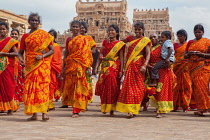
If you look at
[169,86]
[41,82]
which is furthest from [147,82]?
[41,82]

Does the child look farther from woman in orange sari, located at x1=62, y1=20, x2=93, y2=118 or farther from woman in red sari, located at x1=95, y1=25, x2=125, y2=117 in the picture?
woman in orange sari, located at x1=62, y1=20, x2=93, y2=118

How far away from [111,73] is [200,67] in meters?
2.13

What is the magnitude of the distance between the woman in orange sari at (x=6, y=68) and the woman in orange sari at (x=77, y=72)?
1.15 meters

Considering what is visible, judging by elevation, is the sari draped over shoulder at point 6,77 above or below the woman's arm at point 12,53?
below

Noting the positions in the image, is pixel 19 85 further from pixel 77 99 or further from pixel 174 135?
pixel 174 135

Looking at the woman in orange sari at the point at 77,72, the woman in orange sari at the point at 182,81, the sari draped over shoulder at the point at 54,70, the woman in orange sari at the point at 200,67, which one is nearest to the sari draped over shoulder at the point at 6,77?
the woman in orange sari at the point at 77,72

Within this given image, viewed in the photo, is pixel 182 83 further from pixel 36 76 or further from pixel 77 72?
pixel 36 76

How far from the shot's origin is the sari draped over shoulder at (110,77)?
7023 mm

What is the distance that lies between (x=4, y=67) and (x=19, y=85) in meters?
1.62

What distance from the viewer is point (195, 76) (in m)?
7.62

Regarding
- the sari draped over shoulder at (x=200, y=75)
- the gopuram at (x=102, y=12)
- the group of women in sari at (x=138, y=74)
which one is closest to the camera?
the group of women in sari at (x=138, y=74)

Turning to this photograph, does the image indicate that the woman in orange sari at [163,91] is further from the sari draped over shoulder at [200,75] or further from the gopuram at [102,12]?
the gopuram at [102,12]

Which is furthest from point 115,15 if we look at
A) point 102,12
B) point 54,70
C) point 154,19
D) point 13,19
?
point 54,70

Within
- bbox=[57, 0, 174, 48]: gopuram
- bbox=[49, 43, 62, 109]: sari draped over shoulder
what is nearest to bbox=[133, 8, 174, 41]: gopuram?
bbox=[57, 0, 174, 48]: gopuram
